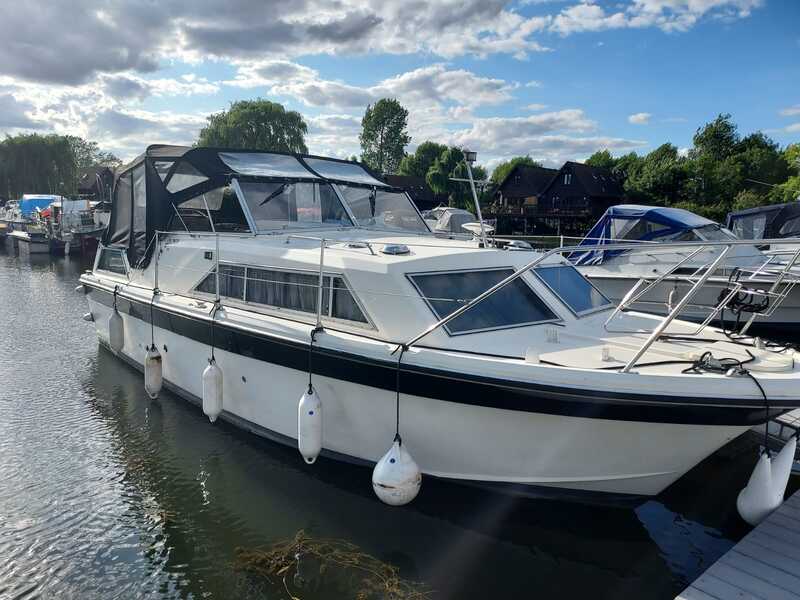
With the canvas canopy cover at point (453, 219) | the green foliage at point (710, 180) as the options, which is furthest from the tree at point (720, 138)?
the canvas canopy cover at point (453, 219)

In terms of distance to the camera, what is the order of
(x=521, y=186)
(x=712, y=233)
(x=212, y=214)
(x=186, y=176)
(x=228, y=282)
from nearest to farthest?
(x=228, y=282), (x=212, y=214), (x=186, y=176), (x=712, y=233), (x=521, y=186)

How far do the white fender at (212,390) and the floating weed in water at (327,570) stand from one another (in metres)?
1.82

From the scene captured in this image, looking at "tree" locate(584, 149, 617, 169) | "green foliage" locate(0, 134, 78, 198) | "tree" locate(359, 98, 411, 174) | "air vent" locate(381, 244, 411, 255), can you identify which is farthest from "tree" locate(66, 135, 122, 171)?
"air vent" locate(381, 244, 411, 255)

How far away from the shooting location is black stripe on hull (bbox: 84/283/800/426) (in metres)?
3.92

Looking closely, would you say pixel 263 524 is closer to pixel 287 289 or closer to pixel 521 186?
pixel 287 289

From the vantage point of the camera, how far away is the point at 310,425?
16.5 ft

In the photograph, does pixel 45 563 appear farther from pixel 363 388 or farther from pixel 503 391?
pixel 503 391

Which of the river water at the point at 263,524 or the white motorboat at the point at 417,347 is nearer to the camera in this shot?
the white motorboat at the point at 417,347

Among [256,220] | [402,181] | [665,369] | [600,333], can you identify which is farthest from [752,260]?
[402,181]

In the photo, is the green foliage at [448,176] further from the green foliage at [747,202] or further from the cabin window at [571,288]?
the cabin window at [571,288]

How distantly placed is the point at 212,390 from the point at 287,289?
4.65 ft

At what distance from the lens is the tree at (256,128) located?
49812 millimetres

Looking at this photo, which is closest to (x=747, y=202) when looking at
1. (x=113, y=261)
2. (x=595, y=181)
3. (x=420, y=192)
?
(x=595, y=181)

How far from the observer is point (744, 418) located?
3910mm
